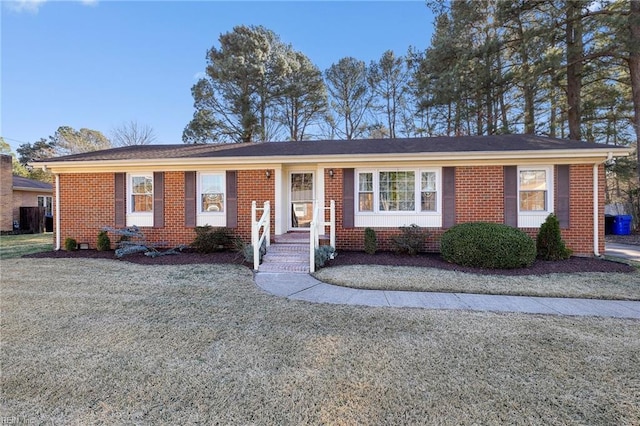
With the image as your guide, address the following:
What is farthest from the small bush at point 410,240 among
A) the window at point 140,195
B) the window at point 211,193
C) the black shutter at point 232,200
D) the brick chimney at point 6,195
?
the brick chimney at point 6,195

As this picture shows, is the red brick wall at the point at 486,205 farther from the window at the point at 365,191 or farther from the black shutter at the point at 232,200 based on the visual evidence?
the black shutter at the point at 232,200

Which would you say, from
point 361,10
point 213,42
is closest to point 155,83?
point 213,42

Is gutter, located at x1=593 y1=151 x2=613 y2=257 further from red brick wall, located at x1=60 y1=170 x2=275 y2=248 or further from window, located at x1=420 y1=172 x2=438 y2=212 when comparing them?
red brick wall, located at x1=60 y1=170 x2=275 y2=248

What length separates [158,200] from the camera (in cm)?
891

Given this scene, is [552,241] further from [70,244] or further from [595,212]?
[70,244]

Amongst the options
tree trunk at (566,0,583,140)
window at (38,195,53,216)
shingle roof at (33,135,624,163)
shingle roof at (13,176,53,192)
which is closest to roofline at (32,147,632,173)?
shingle roof at (33,135,624,163)

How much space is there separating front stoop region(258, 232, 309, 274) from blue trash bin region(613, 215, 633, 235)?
46.8 ft

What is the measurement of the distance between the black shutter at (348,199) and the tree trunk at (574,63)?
11.3m

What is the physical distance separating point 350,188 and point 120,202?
7.08m

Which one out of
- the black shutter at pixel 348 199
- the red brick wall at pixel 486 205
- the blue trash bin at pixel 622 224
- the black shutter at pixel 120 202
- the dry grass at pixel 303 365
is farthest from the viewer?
the blue trash bin at pixel 622 224

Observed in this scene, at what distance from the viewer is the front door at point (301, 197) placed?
9219 mm

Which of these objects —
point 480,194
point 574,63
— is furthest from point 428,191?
point 574,63

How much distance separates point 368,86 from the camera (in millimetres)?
21594

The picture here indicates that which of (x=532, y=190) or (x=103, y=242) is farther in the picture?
(x=103, y=242)
